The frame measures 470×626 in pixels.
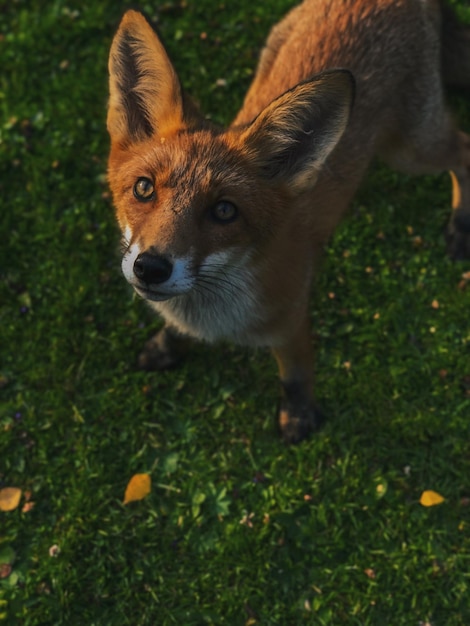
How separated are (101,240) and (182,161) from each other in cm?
223

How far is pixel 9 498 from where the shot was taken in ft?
13.2

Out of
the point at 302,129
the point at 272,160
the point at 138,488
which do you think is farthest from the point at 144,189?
the point at 138,488

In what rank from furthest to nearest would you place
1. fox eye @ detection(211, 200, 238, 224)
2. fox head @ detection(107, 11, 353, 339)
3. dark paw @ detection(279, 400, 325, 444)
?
dark paw @ detection(279, 400, 325, 444)
fox eye @ detection(211, 200, 238, 224)
fox head @ detection(107, 11, 353, 339)

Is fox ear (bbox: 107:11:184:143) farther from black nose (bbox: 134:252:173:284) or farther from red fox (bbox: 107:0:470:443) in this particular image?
black nose (bbox: 134:252:173:284)

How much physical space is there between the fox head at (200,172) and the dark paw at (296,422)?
3.93 ft

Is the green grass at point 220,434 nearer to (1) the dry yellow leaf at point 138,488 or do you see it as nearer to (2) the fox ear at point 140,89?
(1) the dry yellow leaf at point 138,488

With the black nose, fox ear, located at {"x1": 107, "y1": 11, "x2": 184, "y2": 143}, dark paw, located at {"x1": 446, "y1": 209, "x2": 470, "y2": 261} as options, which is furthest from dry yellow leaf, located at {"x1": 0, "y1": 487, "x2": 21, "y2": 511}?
dark paw, located at {"x1": 446, "y1": 209, "x2": 470, "y2": 261}

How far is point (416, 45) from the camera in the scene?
3732mm

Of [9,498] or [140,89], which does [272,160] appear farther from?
[9,498]

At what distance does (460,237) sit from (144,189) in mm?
2831

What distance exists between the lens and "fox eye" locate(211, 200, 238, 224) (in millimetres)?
2744

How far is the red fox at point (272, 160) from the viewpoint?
2697mm

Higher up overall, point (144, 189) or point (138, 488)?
point (144, 189)

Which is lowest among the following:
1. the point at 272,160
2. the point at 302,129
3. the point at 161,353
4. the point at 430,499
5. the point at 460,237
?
the point at 430,499
